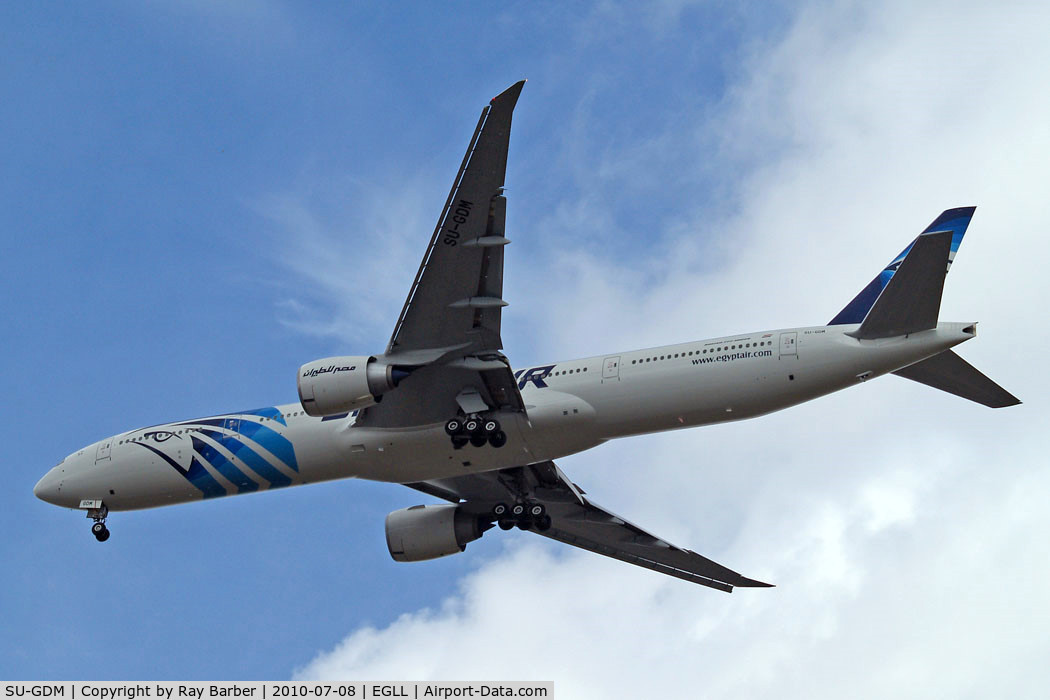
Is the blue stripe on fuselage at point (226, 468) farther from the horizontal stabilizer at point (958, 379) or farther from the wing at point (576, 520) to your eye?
the horizontal stabilizer at point (958, 379)

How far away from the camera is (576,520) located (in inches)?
1309

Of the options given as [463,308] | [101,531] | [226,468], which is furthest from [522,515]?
[101,531]

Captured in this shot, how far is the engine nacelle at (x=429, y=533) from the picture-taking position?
1224 inches

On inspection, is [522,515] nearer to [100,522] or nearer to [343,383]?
[343,383]

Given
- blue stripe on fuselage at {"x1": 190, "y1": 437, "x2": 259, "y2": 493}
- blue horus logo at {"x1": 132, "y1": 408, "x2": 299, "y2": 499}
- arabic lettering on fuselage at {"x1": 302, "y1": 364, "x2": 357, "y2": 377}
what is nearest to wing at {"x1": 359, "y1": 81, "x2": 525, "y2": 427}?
arabic lettering on fuselage at {"x1": 302, "y1": 364, "x2": 357, "y2": 377}

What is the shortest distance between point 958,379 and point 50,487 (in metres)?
21.1

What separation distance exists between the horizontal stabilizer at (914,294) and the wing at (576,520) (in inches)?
370

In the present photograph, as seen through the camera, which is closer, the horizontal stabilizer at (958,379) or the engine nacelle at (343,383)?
the engine nacelle at (343,383)

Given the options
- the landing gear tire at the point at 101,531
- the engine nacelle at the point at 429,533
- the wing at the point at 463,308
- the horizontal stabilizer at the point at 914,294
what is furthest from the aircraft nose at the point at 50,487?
the horizontal stabilizer at the point at 914,294

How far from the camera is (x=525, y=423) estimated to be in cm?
2647

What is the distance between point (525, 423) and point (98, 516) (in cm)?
1085

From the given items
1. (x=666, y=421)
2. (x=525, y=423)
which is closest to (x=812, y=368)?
(x=666, y=421)

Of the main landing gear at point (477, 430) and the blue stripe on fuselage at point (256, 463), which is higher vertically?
the blue stripe on fuselage at point (256, 463)
